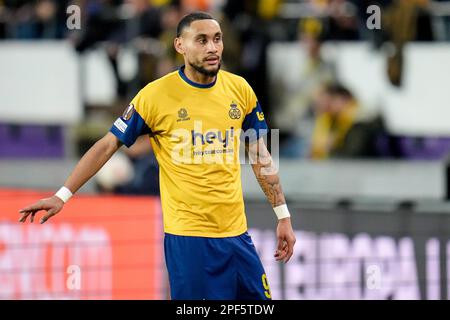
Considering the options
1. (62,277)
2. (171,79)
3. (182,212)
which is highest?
(171,79)

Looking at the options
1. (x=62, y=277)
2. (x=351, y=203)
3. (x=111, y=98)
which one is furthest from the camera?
(x=111, y=98)

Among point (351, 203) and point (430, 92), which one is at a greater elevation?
point (430, 92)

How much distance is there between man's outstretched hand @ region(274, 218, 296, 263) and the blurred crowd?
512 centimetres

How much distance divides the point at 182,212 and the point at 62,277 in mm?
4036

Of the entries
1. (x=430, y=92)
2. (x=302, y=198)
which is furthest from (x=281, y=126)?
(x=302, y=198)

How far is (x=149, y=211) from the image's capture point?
11867 mm

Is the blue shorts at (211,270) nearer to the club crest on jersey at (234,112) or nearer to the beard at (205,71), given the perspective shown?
the club crest on jersey at (234,112)

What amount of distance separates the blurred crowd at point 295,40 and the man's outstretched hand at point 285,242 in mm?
5124

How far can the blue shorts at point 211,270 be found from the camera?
8188mm

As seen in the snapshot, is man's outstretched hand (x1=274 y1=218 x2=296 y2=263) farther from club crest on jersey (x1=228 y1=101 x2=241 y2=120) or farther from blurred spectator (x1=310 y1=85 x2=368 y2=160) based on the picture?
blurred spectator (x1=310 y1=85 x2=368 y2=160)

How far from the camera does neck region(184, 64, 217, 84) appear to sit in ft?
27.0

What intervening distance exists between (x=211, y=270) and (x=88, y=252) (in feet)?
13.4

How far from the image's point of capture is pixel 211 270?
819cm

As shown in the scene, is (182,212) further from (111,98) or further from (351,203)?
(111,98)
